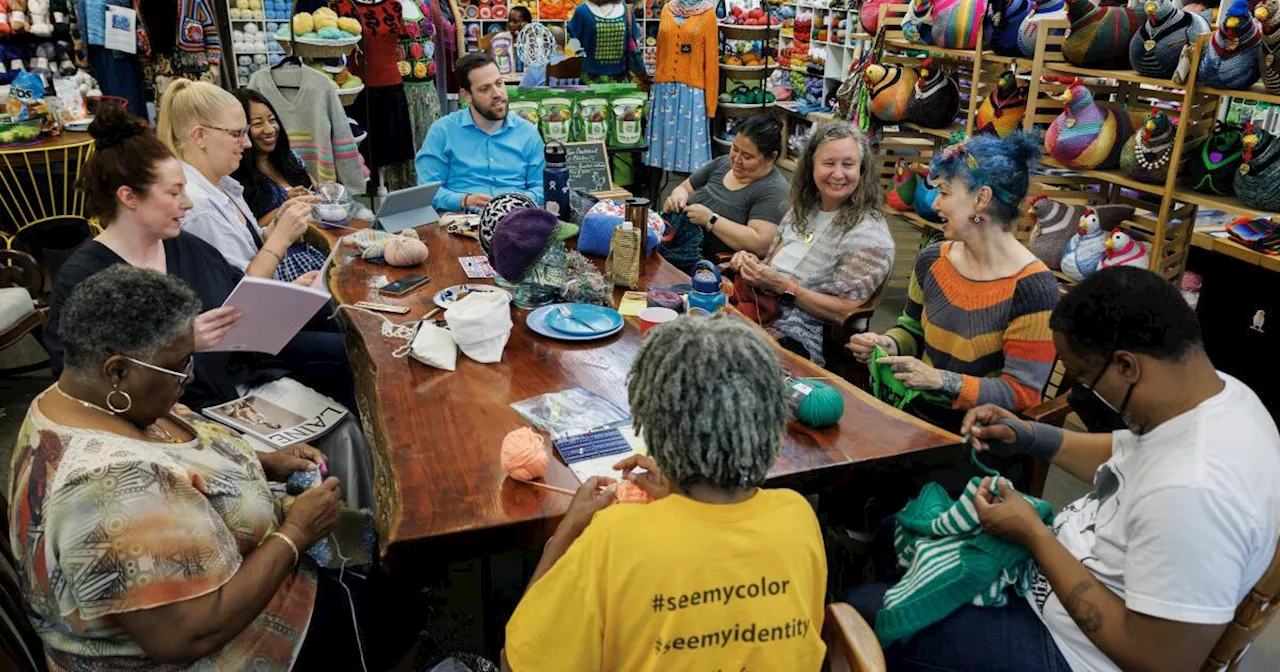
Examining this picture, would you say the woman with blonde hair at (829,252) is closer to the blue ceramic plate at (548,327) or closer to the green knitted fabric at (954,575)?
the blue ceramic plate at (548,327)

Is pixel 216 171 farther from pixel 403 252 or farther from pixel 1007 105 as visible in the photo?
pixel 1007 105

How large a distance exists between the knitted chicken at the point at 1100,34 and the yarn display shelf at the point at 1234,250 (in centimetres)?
83

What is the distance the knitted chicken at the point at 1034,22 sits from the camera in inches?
164

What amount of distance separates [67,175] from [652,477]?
165 inches

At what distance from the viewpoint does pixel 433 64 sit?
19.9ft

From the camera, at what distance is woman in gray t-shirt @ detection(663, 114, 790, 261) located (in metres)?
3.49

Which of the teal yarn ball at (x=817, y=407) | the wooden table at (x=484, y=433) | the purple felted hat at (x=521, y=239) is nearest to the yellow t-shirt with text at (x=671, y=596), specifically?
the wooden table at (x=484, y=433)

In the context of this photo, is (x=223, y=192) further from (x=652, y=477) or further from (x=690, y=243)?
(x=652, y=477)

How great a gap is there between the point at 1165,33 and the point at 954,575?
114 inches

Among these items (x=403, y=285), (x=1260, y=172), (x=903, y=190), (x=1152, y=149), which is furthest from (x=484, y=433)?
(x=903, y=190)

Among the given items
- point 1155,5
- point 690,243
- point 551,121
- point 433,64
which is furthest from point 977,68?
point 433,64

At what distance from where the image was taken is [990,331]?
232 centimetres

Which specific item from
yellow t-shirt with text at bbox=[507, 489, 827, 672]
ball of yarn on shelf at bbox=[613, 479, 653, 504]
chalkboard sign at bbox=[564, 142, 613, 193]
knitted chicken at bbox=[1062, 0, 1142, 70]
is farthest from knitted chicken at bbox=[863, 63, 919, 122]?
yellow t-shirt with text at bbox=[507, 489, 827, 672]

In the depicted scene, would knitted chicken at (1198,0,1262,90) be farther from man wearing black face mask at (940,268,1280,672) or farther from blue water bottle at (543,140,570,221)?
blue water bottle at (543,140,570,221)
